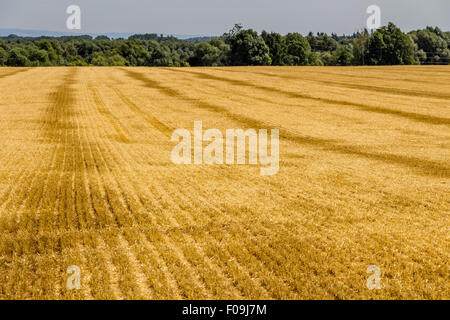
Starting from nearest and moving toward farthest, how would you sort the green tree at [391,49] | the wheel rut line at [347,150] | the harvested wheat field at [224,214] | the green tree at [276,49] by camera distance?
the harvested wheat field at [224,214] < the wheel rut line at [347,150] < the green tree at [391,49] < the green tree at [276,49]

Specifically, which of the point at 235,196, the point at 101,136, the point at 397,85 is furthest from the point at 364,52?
the point at 235,196

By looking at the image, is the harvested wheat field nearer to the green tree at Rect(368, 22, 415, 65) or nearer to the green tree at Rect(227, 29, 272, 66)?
the green tree at Rect(368, 22, 415, 65)

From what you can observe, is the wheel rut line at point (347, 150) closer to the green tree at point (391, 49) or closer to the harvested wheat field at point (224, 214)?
the harvested wheat field at point (224, 214)

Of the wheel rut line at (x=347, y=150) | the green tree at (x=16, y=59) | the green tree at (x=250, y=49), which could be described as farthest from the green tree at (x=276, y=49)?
the wheel rut line at (x=347, y=150)

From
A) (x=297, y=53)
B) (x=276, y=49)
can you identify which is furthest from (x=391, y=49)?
(x=276, y=49)

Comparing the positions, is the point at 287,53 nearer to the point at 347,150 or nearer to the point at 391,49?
the point at 391,49

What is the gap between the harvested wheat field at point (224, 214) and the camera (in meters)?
8.96

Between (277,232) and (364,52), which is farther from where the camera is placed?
(364,52)

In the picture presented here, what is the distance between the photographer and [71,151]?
69.8 feet

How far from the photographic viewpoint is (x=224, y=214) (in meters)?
12.9

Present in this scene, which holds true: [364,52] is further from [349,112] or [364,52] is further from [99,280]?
[99,280]

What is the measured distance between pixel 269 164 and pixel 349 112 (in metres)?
17.0

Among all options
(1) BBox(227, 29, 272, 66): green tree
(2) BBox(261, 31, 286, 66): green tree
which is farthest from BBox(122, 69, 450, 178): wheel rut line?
(2) BBox(261, 31, 286, 66): green tree

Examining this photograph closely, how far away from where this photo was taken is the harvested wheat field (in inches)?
353
